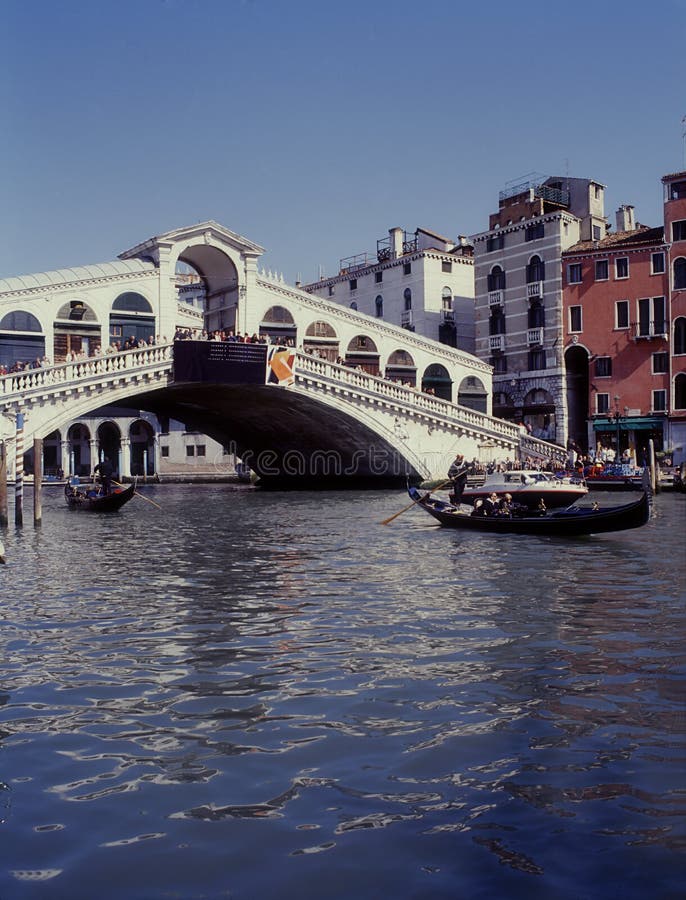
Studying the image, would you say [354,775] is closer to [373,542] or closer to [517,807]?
[517,807]

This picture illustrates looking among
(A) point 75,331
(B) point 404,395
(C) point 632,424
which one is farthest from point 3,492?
(C) point 632,424

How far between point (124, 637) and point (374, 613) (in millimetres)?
2451

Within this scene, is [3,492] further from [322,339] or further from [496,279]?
[496,279]

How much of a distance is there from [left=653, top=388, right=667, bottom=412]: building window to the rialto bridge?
15.4 ft

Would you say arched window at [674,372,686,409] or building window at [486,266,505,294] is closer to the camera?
arched window at [674,372,686,409]

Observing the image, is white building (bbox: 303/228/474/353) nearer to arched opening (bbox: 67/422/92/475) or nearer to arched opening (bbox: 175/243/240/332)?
arched opening (bbox: 175/243/240/332)

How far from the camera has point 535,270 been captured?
39344mm

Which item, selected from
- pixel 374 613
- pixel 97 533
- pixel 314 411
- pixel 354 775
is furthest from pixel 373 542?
pixel 314 411

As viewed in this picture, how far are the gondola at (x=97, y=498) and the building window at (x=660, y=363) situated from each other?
21577 mm

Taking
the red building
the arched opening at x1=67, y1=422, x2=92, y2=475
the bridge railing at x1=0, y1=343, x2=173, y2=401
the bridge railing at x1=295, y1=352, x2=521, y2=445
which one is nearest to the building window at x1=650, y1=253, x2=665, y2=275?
the red building

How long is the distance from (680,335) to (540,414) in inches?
276

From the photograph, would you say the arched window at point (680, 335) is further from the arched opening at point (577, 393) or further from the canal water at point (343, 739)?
the canal water at point (343, 739)

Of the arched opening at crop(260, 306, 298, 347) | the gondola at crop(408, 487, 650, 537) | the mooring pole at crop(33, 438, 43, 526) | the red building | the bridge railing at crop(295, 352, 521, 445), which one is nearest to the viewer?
the gondola at crop(408, 487, 650, 537)

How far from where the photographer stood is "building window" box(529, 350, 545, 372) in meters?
39.6
